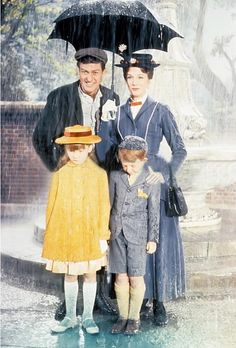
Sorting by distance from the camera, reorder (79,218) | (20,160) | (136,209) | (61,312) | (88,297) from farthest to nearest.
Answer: (20,160) < (61,312) < (88,297) < (79,218) < (136,209)

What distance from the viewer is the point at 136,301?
474cm

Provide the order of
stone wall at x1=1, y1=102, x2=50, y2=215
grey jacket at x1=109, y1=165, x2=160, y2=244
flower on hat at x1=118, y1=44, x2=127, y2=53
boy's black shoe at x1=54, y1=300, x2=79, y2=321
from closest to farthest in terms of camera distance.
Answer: grey jacket at x1=109, y1=165, x2=160, y2=244 < flower on hat at x1=118, y1=44, x2=127, y2=53 < boy's black shoe at x1=54, y1=300, x2=79, y2=321 < stone wall at x1=1, y1=102, x2=50, y2=215

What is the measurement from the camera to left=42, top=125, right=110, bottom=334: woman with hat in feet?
15.5

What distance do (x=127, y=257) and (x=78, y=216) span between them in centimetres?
53

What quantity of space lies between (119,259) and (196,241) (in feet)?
2.44

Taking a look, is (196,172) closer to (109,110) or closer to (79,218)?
(109,110)

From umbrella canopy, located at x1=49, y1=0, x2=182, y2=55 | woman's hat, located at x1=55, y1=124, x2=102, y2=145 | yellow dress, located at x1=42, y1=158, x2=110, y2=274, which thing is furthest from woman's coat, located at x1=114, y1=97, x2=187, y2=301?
umbrella canopy, located at x1=49, y1=0, x2=182, y2=55

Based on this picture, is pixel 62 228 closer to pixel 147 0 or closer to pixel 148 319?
pixel 148 319

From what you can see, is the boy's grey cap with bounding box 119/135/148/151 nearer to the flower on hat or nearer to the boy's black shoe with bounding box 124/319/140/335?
the flower on hat

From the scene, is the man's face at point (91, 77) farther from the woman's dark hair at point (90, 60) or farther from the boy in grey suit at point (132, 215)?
the boy in grey suit at point (132, 215)

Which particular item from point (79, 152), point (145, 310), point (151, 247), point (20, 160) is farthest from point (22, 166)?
point (145, 310)

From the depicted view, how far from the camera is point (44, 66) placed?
5297 mm

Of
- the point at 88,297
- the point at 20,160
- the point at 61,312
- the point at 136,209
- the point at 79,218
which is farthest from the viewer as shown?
the point at 20,160

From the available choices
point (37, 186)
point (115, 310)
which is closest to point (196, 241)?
point (115, 310)
